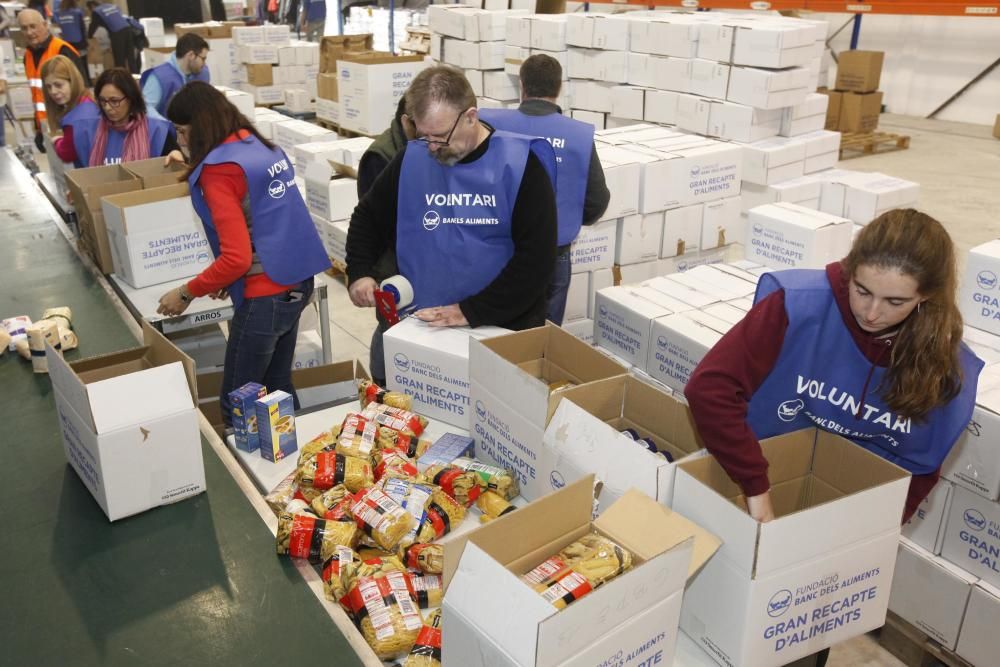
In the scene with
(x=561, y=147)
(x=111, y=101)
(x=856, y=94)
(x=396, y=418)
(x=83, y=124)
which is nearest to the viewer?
(x=396, y=418)

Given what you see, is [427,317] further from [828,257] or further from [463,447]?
[828,257]

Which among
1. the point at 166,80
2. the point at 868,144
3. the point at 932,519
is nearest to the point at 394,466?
the point at 932,519

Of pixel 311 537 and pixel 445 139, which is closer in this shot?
pixel 311 537

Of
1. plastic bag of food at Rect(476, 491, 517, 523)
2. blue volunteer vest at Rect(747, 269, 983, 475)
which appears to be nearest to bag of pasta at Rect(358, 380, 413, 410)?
plastic bag of food at Rect(476, 491, 517, 523)

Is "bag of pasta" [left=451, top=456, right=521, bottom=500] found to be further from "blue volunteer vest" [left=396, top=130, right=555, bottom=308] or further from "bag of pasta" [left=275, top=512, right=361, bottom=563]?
"blue volunteer vest" [left=396, top=130, right=555, bottom=308]

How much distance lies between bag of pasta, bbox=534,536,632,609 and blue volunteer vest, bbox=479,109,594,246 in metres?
2.25

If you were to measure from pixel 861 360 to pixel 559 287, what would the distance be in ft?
6.88

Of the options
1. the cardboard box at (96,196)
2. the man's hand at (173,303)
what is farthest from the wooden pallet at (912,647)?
the cardboard box at (96,196)

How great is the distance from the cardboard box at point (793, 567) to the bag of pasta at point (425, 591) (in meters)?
0.48

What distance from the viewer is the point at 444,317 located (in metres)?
2.35

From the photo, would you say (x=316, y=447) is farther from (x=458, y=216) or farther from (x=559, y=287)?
(x=559, y=287)

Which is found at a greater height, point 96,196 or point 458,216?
point 458,216

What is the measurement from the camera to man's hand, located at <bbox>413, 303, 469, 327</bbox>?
7.70ft

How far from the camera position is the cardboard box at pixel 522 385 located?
184cm
